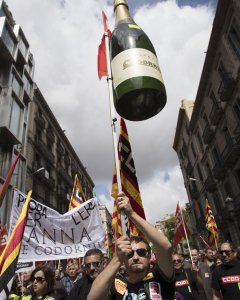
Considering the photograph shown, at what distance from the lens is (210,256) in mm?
9297

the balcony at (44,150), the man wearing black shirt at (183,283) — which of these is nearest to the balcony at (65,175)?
the balcony at (44,150)

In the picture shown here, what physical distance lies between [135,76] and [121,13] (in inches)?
48.5

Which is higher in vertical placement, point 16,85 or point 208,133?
point 16,85

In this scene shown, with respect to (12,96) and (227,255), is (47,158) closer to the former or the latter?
(12,96)

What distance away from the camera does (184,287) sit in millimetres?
5566

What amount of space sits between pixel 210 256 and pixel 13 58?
19.3 metres

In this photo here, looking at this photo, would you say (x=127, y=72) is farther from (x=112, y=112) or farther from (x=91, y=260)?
(x=91, y=260)

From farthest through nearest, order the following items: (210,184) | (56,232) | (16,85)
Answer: (210,184) < (16,85) < (56,232)

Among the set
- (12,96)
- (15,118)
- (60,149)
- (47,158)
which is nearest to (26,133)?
(15,118)

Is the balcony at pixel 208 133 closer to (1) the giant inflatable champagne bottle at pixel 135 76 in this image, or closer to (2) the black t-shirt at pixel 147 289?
(1) the giant inflatable champagne bottle at pixel 135 76

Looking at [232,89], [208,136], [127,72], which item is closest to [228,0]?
[232,89]

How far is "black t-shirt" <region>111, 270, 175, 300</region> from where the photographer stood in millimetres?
2090

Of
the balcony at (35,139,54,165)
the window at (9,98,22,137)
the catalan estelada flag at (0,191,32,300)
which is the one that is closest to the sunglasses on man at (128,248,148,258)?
the catalan estelada flag at (0,191,32,300)

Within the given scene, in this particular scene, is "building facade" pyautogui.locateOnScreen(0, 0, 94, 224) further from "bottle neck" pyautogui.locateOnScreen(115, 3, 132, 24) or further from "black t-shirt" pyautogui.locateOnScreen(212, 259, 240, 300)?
"bottle neck" pyautogui.locateOnScreen(115, 3, 132, 24)
